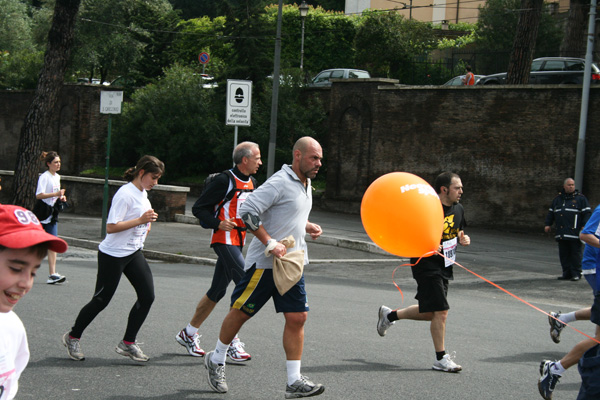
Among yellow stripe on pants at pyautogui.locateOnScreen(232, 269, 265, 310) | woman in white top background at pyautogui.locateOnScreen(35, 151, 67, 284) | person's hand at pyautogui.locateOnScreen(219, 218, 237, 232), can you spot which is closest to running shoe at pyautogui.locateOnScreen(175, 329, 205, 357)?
person's hand at pyautogui.locateOnScreen(219, 218, 237, 232)

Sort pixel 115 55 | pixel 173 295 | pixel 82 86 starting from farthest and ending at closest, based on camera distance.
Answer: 1. pixel 115 55
2. pixel 82 86
3. pixel 173 295

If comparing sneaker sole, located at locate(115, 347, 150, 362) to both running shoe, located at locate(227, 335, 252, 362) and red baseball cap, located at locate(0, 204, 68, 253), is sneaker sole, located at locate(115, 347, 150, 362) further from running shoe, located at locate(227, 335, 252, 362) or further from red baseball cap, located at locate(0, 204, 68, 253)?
red baseball cap, located at locate(0, 204, 68, 253)

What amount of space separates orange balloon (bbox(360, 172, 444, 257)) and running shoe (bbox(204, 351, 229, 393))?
164 centimetres

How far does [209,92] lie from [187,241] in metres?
17.1

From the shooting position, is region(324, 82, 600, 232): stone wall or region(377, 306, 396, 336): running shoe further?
region(324, 82, 600, 232): stone wall

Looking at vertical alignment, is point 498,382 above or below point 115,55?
below

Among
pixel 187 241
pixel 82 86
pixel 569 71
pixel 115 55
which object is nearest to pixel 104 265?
pixel 187 241

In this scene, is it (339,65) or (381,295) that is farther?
(339,65)

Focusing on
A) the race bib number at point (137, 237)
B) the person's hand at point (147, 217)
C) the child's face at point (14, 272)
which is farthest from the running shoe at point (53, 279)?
the child's face at point (14, 272)

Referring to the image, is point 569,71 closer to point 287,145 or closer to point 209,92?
point 287,145

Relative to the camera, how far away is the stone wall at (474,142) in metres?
23.1

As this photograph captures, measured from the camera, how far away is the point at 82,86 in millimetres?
37344

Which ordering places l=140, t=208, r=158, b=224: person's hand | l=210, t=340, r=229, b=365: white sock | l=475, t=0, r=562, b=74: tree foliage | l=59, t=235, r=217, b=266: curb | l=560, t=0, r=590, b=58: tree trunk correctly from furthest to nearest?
l=475, t=0, r=562, b=74: tree foliage → l=560, t=0, r=590, b=58: tree trunk → l=59, t=235, r=217, b=266: curb → l=140, t=208, r=158, b=224: person's hand → l=210, t=340, r=229, b=365: white sock

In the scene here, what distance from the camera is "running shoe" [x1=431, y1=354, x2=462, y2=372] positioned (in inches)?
260
